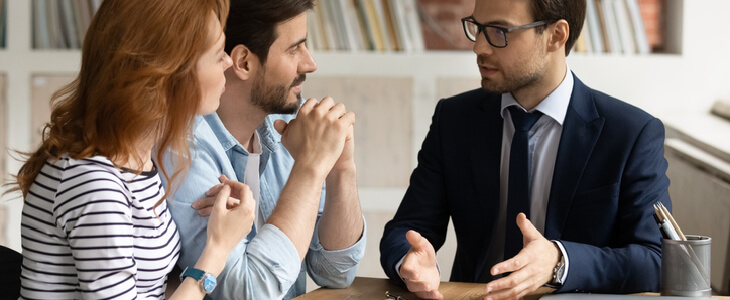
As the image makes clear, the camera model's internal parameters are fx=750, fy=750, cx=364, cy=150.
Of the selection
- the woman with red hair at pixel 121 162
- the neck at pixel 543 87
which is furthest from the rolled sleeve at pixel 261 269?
the neck at pixel 543 87

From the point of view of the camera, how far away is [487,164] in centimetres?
183

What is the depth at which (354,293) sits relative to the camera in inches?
60.7

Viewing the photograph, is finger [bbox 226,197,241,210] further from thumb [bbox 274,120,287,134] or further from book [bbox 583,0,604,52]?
book [bbox 583,0,604,52]

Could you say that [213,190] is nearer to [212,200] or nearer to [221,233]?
[212,200]

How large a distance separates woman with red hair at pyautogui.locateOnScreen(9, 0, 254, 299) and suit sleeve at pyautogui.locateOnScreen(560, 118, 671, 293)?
0.69 metres

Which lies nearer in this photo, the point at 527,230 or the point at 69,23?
the point at 527,230

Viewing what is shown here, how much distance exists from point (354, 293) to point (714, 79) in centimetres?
222

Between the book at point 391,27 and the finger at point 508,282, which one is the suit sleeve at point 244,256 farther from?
the book at point 391,27

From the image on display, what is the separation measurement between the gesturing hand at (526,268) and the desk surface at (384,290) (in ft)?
0.17

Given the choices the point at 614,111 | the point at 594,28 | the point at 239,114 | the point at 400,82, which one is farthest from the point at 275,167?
the point at 594,28

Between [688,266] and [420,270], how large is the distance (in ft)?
1.62

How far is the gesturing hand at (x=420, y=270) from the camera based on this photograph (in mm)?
1457

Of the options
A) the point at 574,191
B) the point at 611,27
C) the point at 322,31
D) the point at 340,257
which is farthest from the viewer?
the point at 322,31

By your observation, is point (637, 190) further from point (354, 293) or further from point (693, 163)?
point (693, 163)
